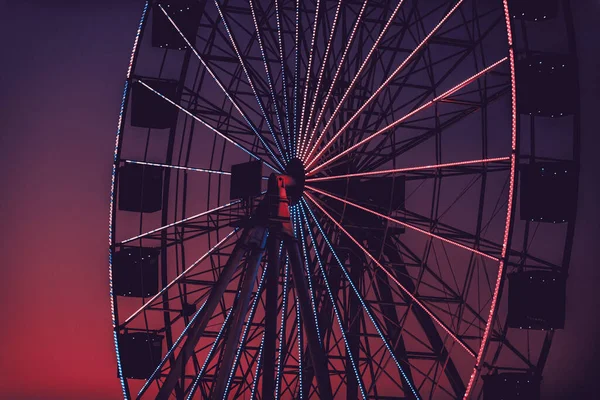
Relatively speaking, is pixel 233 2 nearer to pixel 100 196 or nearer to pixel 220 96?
pixel 220 96

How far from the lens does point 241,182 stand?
10.5 m

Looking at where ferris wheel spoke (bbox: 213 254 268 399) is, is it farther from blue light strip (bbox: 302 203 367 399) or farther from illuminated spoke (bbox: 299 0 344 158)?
illuminated spoke (bbox: 299 0 344 158)

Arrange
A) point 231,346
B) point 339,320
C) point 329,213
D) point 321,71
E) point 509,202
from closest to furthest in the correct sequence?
point 509,202, point 231,346, point 339,320, point 321,71, point 329,213

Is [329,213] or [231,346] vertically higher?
[329,213]

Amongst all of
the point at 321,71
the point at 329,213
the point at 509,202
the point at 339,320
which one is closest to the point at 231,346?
the point at 339,320

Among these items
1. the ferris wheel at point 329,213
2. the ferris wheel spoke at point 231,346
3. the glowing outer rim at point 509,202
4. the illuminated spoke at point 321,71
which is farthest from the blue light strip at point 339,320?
the glowing outer rim at point 509,202

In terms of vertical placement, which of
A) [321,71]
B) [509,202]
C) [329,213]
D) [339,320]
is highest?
[321,71]

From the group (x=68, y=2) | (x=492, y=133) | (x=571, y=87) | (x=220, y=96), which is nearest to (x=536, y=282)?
(x=571, y=87)

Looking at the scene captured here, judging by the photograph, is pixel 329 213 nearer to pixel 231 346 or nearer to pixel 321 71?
pixel 321 71

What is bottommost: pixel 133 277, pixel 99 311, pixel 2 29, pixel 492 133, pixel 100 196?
pixel 99 311

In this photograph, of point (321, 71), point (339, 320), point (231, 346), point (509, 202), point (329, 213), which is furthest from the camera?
point (329, 213)

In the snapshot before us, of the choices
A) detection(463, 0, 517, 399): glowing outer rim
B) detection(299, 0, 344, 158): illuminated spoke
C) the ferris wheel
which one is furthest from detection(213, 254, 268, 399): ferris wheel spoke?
detection(463, 0, 517, 399): glowing outer rim

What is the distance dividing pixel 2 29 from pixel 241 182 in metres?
8.38

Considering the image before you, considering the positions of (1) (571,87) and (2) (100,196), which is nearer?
(1) (571,87)
